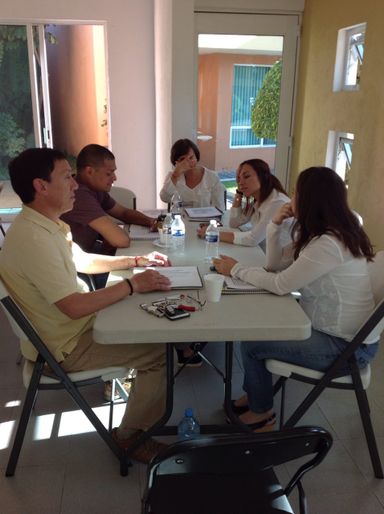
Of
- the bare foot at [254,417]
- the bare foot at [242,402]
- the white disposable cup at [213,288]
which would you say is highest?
the white disposable cup at [213,288]

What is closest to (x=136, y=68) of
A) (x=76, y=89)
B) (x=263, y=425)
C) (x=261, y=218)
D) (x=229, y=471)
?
(x=76, y=89)

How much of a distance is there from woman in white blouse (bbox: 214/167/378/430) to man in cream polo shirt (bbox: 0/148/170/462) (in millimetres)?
433

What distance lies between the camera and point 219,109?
4.69 metres

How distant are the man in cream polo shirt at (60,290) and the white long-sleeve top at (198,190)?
171cm

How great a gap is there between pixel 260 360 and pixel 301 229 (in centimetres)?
56

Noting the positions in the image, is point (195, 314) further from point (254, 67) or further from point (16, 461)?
point (254, 67)

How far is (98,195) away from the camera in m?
2.82

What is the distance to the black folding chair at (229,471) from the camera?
0.96 metres

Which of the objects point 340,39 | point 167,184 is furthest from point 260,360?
point 340,39

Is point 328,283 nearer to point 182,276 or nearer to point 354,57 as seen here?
point 182,276

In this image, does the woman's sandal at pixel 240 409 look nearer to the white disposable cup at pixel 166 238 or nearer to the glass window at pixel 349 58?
the white disposable cup at pixel 166 238

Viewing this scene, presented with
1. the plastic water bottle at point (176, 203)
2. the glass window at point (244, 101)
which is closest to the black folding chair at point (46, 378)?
the plastic water bottle at point (176, 203)

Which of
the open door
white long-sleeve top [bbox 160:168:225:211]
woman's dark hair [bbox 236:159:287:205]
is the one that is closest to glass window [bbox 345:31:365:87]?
the open door

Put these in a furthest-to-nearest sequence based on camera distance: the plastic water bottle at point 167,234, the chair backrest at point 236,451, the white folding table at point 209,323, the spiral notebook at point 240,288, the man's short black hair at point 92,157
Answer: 1. the man's short black hair at point 92,157
2. the plastic water bottle at point 167,234
3. the spiral notebook at point 240,288
4. the white folding table at point 209,323
5. the chair backrest at point 236,451
